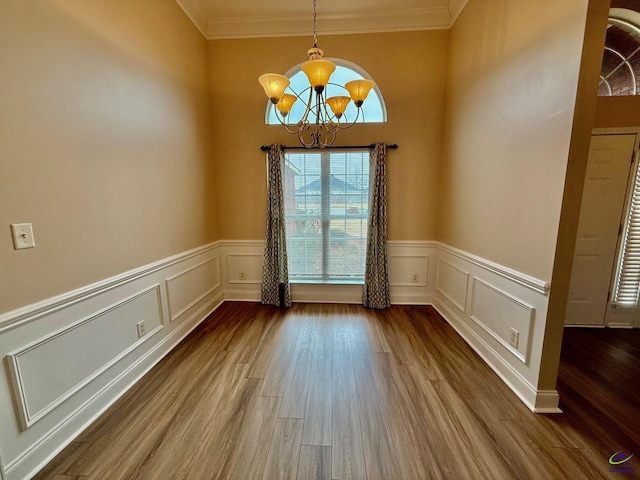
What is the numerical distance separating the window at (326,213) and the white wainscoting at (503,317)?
123 centimetres

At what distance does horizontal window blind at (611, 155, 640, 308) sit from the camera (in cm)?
257

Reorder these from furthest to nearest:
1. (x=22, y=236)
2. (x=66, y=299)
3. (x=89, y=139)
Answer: (x=89, y=139) → (x=66, y=299) → (x=22, y=236)

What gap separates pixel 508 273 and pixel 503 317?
0.39 metres

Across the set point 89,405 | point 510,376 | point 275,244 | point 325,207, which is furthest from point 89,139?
point 510,376

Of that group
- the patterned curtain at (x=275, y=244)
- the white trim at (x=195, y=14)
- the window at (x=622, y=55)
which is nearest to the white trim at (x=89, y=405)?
the patterned curtain at (x=275, y=244)

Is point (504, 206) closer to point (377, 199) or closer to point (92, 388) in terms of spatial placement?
point (377, 199)

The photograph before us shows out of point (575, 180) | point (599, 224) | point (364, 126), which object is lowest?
point (599, 224)

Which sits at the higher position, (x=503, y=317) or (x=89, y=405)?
(x=503, y=317)

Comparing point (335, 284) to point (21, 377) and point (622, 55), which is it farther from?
point (622, 55)

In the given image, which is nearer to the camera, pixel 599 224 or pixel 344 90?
pixel 599 224

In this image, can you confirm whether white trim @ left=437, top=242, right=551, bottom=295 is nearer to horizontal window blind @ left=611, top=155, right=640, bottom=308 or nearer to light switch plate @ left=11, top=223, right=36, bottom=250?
horizontal window blind @ left=611, top=155, right=640, bottom=308

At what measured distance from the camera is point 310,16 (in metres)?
3.02

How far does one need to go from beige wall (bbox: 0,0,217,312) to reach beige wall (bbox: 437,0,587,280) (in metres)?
2.98

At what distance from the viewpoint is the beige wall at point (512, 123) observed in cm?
156
